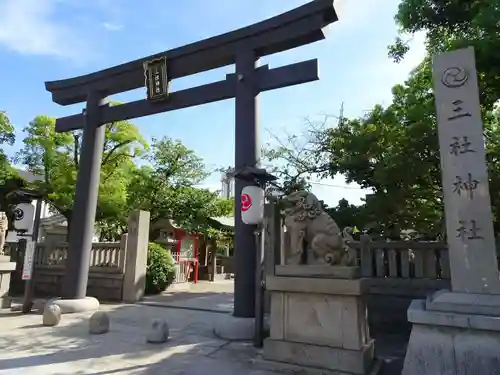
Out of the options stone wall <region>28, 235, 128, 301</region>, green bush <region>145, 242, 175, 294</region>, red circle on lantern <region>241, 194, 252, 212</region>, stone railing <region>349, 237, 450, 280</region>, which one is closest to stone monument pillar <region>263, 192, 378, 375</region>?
red circle on lantern <region>241, 194, 252, 212</region>

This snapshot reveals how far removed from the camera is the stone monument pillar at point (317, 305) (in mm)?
4070

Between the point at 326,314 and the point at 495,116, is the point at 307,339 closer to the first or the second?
the point at 326,314

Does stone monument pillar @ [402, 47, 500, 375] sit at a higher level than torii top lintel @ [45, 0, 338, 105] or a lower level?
lower

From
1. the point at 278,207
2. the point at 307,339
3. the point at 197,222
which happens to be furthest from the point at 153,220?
the point at 307,339

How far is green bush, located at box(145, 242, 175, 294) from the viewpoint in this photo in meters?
11.1

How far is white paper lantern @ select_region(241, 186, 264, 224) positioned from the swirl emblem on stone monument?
3069 millimetres

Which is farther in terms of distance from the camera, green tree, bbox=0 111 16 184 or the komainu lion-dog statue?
green tree, bbox=0 111 16 184

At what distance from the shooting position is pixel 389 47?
8086mm

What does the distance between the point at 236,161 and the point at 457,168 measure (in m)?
3.52

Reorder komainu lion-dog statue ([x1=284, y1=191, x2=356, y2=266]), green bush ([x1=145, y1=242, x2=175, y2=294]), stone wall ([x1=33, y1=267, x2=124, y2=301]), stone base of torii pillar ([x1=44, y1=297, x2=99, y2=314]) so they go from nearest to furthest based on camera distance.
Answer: komainu lion-dog statue ([x1=284, y1=191, x2=356, y2=266]) < stone base of torii pillar ([x1=44, y1=297, x2=99, y2=314]) < stone wall ([x1=33, y1=267, x2=124, y2=301]) < green bush ([x1=145, y1=242, x2=175, y2=294])

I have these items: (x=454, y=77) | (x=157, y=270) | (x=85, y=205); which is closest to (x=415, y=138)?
(x=454, y=77)

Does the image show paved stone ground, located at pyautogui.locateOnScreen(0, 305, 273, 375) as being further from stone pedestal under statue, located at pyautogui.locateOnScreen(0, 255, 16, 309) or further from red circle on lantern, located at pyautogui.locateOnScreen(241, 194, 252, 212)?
red circle on lantern, located at pyautogui.locateOnScreen(241, 194, 252, 212)

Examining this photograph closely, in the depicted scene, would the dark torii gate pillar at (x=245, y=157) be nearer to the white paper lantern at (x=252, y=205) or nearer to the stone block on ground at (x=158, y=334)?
the white paper lantern at (x=252, y=205)

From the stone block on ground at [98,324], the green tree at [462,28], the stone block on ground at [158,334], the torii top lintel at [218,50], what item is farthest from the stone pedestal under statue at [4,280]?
the green tree at [462,28]
